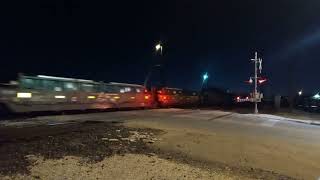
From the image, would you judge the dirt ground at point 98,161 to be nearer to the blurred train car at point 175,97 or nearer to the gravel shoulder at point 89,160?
the gravel shoulder at point 89,160

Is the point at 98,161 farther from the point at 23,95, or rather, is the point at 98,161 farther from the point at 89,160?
the point at 23,95

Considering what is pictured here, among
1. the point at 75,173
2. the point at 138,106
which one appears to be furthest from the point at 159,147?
the point at 138,106

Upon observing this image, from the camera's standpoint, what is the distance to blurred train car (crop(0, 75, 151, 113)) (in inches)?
1196

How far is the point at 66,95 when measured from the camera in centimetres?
3578

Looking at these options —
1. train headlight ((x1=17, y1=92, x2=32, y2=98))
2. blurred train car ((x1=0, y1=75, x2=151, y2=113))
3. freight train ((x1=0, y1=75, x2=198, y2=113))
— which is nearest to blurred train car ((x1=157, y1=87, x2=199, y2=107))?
freight train ((x1=0, y1=75, x2=198, y2=113))

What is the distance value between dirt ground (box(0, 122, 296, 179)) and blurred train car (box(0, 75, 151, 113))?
13.9m

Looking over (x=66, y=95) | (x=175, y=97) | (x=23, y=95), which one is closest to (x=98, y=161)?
(x=23, y=95)

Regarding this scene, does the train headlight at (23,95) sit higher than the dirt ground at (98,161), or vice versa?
the train headlight at (23,95)

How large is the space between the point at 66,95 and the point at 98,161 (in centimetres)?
2424

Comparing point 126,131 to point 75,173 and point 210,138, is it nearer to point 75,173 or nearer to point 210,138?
point 210,138

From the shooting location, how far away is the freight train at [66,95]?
3045 cm

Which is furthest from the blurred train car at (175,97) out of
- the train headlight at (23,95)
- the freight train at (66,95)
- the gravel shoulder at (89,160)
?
the gravel shoulder at (89,160)

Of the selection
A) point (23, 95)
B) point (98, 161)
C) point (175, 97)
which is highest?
point (175, 97)

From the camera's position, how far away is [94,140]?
16.1 metres
